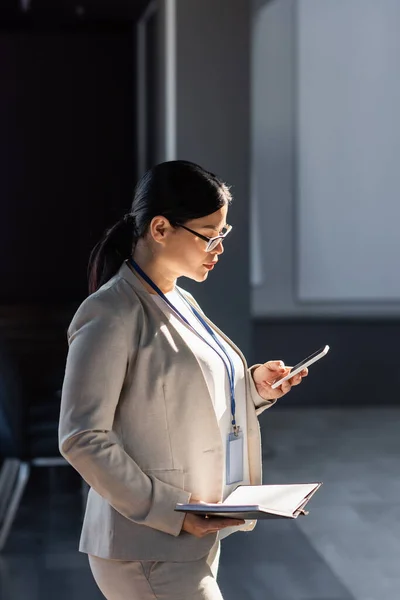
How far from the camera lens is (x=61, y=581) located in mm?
3855

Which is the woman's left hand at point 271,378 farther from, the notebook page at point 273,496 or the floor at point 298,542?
the floor at point 298,542

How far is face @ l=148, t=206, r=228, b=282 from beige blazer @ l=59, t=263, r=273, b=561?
76mm

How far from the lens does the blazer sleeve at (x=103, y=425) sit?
150cm

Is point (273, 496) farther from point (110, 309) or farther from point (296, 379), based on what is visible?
point (110, 309)

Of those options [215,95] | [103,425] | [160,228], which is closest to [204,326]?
[160,228]

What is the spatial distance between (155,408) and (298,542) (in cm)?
306

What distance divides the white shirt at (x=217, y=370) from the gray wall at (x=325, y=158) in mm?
6272

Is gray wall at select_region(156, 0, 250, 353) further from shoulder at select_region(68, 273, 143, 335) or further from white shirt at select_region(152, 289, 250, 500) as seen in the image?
shoulder at select_region(68, 273, 143, 335)

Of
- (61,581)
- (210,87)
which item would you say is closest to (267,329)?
(210,87)

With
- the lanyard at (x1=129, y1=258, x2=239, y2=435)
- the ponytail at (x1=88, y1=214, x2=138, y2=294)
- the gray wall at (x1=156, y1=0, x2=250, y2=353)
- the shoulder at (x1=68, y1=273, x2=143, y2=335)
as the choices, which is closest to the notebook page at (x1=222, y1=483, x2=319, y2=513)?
the lanyard at (x1=129, y1=258, x2=239, y2=435)

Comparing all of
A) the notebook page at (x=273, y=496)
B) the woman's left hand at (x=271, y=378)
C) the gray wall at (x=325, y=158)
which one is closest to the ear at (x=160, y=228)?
the woman's left hand at (x=271, y=378)

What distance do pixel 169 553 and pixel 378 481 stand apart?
423cm

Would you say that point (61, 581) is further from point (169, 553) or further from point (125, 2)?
point (125, 2)

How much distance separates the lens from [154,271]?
1.67 metres
